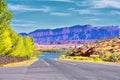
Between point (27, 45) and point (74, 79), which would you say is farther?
point (27, 45)

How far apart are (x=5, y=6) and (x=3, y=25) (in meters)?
2.88

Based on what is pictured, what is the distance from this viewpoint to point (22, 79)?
25.7m

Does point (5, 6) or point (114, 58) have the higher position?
point (5, 6)

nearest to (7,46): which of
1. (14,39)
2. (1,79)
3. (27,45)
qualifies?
(14,39)

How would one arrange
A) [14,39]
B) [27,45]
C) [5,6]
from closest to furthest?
[5,6], [14,39], [27,45]

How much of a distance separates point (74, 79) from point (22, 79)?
3.30 metres

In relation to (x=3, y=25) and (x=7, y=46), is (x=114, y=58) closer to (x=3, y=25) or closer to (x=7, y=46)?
(x=7, y=46)

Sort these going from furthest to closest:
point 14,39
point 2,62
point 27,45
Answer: point 27,45 < point 14,39 < point 2,62

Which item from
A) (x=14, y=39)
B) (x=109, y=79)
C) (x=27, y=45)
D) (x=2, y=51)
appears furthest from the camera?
(x=27, y=45)

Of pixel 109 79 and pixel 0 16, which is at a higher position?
pixel 0 16

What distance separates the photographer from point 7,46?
288 ft

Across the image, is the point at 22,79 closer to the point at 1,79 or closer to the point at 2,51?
the point at 1,79

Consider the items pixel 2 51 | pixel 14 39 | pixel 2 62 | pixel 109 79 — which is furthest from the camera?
pixel 14 39

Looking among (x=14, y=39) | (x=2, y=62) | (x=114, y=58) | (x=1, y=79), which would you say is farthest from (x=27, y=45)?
(x=1, y=79)
